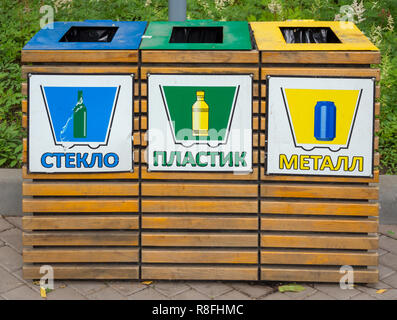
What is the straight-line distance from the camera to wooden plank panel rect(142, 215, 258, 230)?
4.31 meters

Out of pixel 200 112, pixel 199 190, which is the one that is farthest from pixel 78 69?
pixel 199 190

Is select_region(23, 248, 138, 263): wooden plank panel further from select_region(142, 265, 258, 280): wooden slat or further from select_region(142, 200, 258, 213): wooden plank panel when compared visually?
select_region(142, 200, 258, 213): wooden plank panel

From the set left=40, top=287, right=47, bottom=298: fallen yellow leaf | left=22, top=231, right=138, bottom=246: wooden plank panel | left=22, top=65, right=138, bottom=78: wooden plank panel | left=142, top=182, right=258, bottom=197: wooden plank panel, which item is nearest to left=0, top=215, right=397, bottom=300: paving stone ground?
left=40, top=287, right=47, bottom=298: fallen yellow leaf

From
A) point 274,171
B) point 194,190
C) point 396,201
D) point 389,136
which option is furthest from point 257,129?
point 389,136

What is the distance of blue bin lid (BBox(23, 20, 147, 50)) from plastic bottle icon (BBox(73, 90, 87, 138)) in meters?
0.31

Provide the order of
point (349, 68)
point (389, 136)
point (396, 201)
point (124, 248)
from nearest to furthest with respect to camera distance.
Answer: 1. point (349, 68)
2. point (124, 248)
3. point (396, 201)
4. point (389, 136)

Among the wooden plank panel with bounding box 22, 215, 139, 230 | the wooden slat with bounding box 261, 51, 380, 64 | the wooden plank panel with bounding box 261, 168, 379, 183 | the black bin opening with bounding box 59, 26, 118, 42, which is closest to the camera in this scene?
the wooden slat with bounding box 261, 51, 380, 64

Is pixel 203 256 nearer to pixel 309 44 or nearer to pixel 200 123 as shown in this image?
pixel 200 123

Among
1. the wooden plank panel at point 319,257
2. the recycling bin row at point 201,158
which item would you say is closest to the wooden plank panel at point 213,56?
the recycling bin row at point 201,158

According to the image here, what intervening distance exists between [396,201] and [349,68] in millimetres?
1587

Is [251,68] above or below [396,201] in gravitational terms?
above

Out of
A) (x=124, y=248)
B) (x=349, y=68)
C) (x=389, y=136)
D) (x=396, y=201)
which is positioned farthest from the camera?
(x=389, y=136)

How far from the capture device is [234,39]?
4355 millimetres

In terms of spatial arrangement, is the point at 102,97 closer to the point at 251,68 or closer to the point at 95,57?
the point at 95,57
